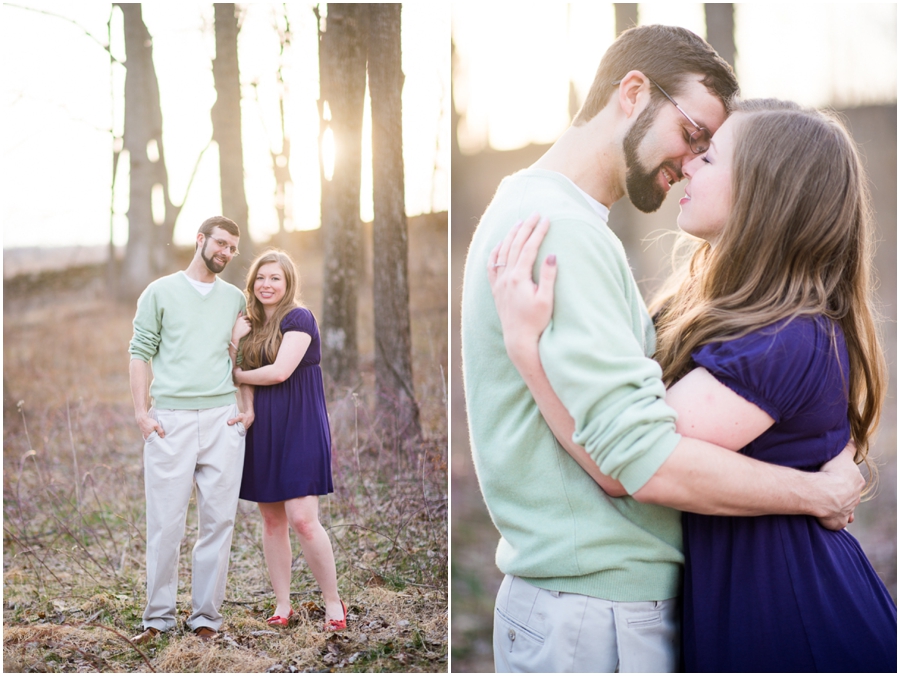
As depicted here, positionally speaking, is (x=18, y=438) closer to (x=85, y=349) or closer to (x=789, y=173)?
(x=85, y=349)

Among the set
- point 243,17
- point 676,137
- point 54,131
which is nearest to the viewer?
point 676,137

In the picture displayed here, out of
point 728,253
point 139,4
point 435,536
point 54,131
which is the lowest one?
point 435,536

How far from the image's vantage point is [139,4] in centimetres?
290

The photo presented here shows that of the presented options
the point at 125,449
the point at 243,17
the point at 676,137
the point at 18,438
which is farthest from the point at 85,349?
the point at 676,137

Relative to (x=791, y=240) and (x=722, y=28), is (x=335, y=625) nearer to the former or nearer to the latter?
(x=791, y=240)

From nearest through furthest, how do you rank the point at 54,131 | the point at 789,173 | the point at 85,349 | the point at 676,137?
the point at 789,173
the point at 676,137
the point at 54,131
the point at 85,349

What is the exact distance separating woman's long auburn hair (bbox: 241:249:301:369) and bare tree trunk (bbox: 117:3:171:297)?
0.49 meters

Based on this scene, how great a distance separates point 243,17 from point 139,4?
0.45 meters

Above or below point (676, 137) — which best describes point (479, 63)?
above

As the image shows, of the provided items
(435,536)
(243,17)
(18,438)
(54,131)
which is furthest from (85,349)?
(435,536)

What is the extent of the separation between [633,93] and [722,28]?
2845mm

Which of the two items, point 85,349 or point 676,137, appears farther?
point 85,349

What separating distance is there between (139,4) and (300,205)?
1.06 metres

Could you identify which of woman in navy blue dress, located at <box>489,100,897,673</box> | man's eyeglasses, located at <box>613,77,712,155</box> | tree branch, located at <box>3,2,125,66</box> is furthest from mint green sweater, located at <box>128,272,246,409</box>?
man's eyeglasses, located at <box>613,77,712,155</box>
